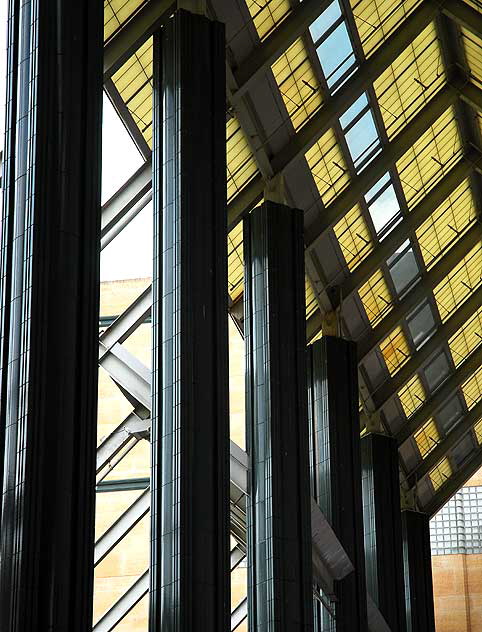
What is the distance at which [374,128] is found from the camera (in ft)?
113

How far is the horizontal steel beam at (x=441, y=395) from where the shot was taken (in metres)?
46.3

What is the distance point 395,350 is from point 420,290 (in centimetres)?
295

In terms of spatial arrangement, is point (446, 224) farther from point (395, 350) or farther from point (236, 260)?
point (236, 260)

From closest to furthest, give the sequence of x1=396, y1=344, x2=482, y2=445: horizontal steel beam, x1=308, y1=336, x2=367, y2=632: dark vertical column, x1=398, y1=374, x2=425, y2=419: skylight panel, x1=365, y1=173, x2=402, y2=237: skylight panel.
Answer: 1. x1=308, y1=336, x2=367, y2=632: dark vertical column
2. x1=365, y1=173, x2=402, y2=237: skylight panel
3. x1=398, y1=374, x2=425, y2=419: skylight panel
4. x1=396, y1=344, x2=482, y2=445: horizontal steel beam

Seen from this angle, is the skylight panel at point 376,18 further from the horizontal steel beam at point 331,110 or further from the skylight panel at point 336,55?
the skylight panel at point 336,55

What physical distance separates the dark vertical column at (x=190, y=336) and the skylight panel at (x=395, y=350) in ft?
65.9

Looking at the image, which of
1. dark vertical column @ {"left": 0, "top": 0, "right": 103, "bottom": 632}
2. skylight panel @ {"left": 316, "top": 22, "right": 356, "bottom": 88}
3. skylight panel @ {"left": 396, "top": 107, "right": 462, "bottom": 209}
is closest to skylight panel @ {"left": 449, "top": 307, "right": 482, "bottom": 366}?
skylight panel @ {"left": 396, "top": 107, "right": 462, "bottom": 209}

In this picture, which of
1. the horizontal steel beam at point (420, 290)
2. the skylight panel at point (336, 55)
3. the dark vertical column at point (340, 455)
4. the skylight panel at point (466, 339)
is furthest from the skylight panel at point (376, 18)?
the skylight panel at point (466, 339)

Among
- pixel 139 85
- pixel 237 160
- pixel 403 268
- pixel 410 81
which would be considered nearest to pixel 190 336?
pixel 139 85

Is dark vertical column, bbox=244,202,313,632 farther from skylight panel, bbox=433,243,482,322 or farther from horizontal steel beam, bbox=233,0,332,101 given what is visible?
skylight panel, bbox=433,243,482,322

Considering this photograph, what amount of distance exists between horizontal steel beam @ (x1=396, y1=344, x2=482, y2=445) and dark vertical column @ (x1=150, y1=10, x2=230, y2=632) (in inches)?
961

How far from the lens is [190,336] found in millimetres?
21719

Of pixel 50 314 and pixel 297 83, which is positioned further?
pixel 297 83

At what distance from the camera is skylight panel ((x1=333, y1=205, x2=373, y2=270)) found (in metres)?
36.0
